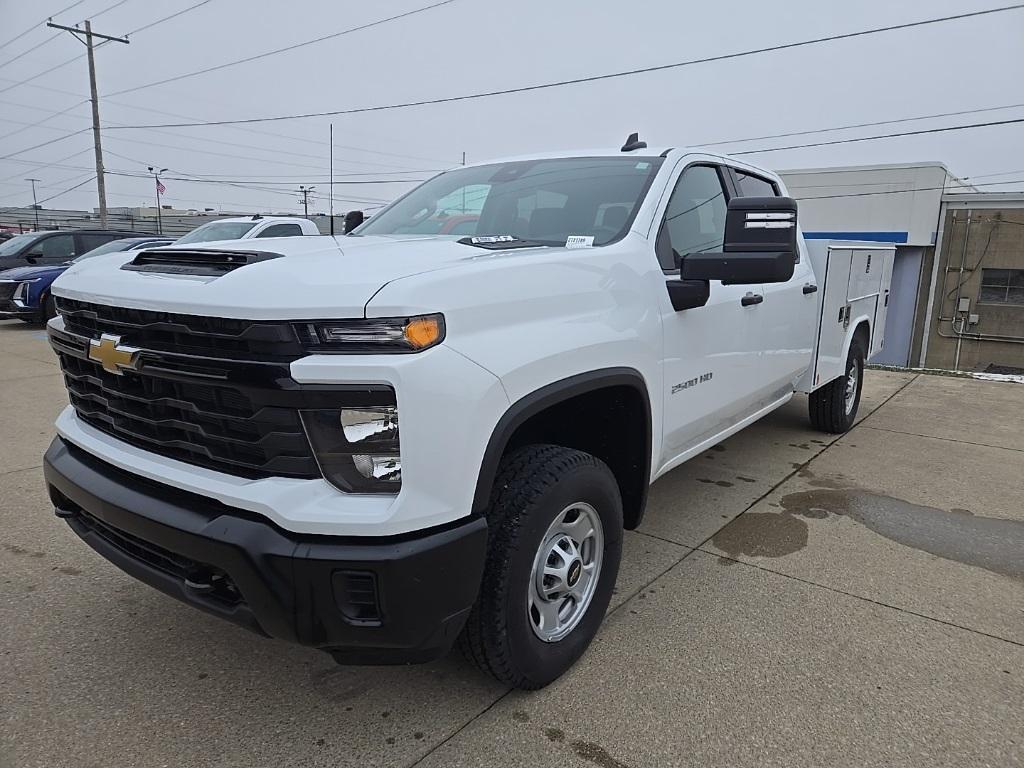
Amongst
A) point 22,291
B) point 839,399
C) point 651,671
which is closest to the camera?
point 651,671

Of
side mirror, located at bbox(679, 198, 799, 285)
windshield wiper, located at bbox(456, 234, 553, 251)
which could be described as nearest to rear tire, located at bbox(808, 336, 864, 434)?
side mirror, located at bbox(679, 198, 799, 285)

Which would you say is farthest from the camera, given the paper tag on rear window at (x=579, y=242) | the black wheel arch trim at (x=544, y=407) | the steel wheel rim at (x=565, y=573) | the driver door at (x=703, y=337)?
the driver door at (x=703, y=337)

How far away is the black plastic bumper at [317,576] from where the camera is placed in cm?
180

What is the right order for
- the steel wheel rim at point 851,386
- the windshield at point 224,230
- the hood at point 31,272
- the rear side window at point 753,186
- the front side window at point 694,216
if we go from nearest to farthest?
the front side window at point 694,216 < the rear side window at point 753,186 < the steel wheel rim at point 851,386 < the windshield at point 224,230 < the hood at point 31,272

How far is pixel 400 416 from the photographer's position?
1.79 meters

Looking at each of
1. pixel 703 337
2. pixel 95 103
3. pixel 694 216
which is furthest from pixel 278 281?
pixel 95 103

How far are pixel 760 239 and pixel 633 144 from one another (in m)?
1.31

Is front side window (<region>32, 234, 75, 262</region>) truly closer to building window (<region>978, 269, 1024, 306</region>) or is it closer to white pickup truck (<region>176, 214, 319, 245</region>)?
white pickup truck (<region>176, 214, 319, 245</region>)

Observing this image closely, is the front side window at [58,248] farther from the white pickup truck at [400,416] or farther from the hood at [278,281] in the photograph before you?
the hood at [278,281]

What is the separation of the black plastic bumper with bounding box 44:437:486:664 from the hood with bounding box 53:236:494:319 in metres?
0.55

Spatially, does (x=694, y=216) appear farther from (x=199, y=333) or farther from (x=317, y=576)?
(x=317, y=576)

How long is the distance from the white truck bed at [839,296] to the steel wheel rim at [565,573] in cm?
283

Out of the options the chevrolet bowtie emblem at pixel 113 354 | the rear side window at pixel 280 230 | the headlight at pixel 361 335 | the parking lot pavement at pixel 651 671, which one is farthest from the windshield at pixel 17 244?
the headlight at pixel 361 335

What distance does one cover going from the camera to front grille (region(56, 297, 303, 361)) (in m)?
1.82
